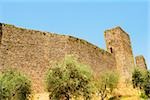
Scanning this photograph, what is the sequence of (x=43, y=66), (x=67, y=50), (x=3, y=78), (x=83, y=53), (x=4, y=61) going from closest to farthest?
(x=3, y=78), (x=4, y=61), (x=43, y=66), (x=67, y=50), (x=83, y=53)

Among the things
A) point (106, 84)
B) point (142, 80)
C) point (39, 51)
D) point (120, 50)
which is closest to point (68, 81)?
point (39, 51)

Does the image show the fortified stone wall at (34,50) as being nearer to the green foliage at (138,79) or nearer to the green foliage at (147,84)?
the green foliage at (138,79)

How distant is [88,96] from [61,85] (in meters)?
2.40

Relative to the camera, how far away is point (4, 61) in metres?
29.2

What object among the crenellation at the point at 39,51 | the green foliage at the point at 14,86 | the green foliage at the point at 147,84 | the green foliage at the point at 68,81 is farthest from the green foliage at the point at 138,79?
the green foliage at the point at 14,86

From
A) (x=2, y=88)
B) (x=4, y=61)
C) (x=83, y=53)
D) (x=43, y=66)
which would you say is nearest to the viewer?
(x=2, y=88)

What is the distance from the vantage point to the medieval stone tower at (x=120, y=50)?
46.0 metres

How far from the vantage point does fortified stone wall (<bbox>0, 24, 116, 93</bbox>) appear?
29.9 meters

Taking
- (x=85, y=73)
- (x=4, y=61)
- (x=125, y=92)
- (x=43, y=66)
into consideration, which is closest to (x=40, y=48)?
(x=43, y=66)

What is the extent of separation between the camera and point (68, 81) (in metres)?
23.3

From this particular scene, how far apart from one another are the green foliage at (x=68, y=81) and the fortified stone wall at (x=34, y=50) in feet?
21.8

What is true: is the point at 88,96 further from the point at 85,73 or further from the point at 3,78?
the point at 3,78

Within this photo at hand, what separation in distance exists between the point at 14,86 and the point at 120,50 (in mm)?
25080

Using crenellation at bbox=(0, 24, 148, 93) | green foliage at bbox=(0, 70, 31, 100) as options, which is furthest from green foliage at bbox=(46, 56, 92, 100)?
crenellation at bbox=(0, 24, 148, 93)
